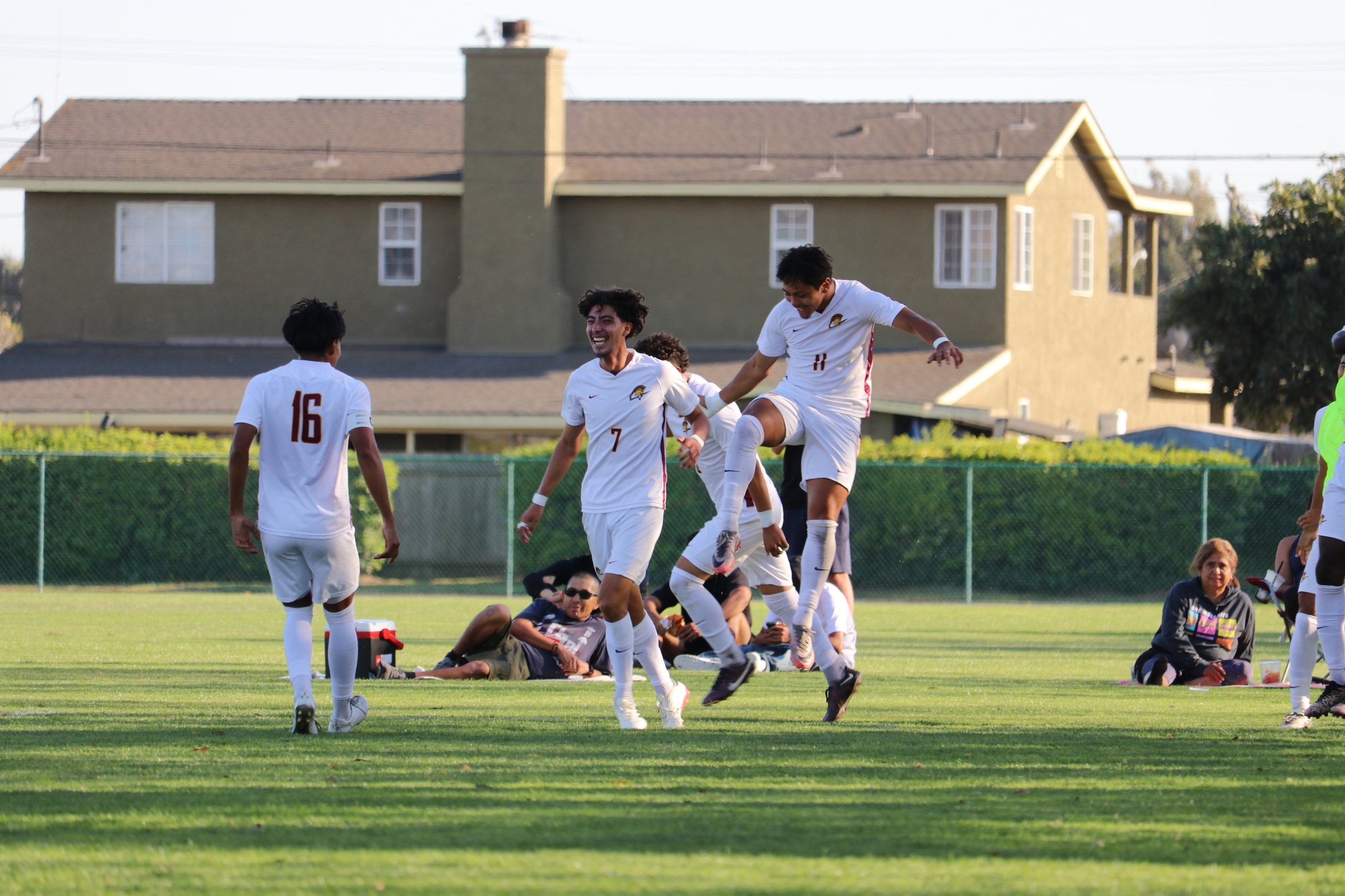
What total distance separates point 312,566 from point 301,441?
598 mm

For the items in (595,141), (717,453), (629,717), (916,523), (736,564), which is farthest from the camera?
(595,141)

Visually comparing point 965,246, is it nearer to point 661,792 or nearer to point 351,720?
point 351,720

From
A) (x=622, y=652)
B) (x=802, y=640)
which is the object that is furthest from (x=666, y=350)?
(x=622, y=652)

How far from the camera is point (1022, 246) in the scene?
33.3 m

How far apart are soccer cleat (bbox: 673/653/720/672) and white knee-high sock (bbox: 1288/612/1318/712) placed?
4.69 m

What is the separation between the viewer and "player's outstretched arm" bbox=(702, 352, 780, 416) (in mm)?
8688

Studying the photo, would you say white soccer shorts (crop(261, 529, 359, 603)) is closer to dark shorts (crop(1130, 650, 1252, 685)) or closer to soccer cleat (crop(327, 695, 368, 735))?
soccer cleat (crop(327, 695, 368, 735))

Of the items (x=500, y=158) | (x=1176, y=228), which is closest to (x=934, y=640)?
(x=500, y=158)

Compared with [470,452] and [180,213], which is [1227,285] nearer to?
[470,452]

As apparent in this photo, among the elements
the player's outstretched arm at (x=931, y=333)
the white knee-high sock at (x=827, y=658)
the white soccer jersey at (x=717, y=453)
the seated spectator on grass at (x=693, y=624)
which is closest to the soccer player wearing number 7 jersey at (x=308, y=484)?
the white soccer jersey at (x=717, y=453)

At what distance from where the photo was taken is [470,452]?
31094 mm

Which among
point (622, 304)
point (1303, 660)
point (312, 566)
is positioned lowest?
point (1303, 660)

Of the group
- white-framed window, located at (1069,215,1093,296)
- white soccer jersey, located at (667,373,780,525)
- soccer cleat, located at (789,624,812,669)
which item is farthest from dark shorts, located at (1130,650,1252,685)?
white-framed window, located at (1069,215,1093,296)

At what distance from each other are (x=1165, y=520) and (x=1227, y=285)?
42.8 feet
